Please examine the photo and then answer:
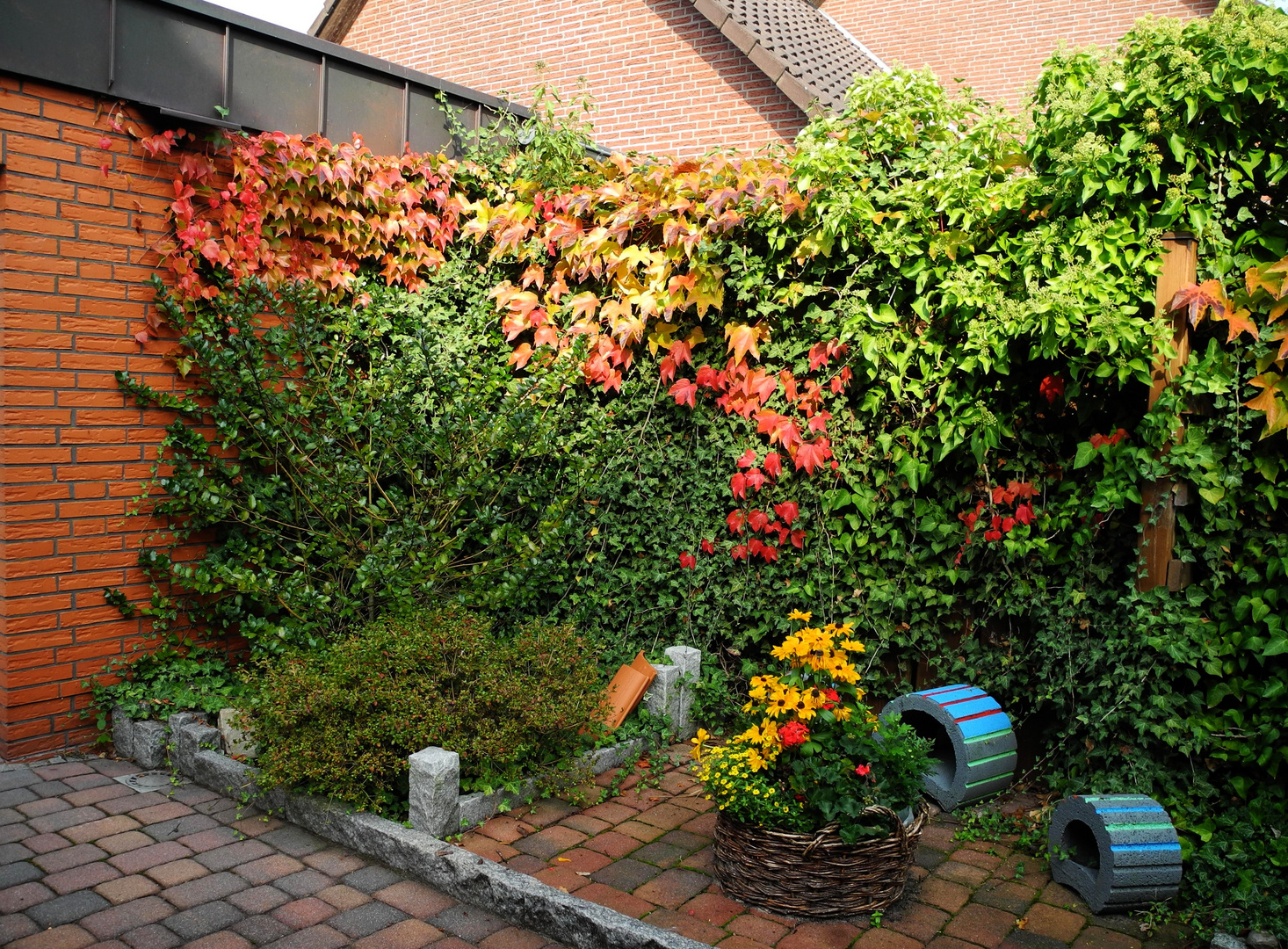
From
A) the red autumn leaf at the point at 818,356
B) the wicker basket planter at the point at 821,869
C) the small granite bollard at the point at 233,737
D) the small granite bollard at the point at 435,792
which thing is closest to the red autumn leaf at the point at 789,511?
the red autumn leaf at the point at 818,356

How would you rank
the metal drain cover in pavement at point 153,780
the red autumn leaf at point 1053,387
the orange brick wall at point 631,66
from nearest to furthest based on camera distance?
the red autumn leaf at point 1053,387 < the metal drain cover in pavement at point 153,780 < the orange brick wall at point 631,66

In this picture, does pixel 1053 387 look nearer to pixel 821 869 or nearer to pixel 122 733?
pixel 821 869

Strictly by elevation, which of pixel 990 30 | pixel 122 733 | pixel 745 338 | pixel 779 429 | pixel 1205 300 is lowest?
pixel 122 733

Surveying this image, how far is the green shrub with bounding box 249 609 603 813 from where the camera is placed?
12.1 feet

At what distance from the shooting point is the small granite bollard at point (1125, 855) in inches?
122

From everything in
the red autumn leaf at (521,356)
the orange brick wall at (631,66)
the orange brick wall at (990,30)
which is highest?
the orange brick wall at (990,30)

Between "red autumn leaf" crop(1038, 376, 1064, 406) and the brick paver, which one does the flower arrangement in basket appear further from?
"red autumn leaf" crop(1038, 376, 1064, 406)

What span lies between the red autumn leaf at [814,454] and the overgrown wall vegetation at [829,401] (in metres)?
0.01

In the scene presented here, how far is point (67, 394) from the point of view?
173 inches

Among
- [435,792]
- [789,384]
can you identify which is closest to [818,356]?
[789,384]

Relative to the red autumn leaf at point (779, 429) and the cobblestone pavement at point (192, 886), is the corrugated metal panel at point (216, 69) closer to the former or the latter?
the red autumn leaf at point (779, 429)

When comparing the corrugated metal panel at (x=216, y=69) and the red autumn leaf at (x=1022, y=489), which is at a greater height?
the corrugated metal panel at (x=216, y=69)

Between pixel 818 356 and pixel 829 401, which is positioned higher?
pixel 818 356

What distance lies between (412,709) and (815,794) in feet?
5.77
